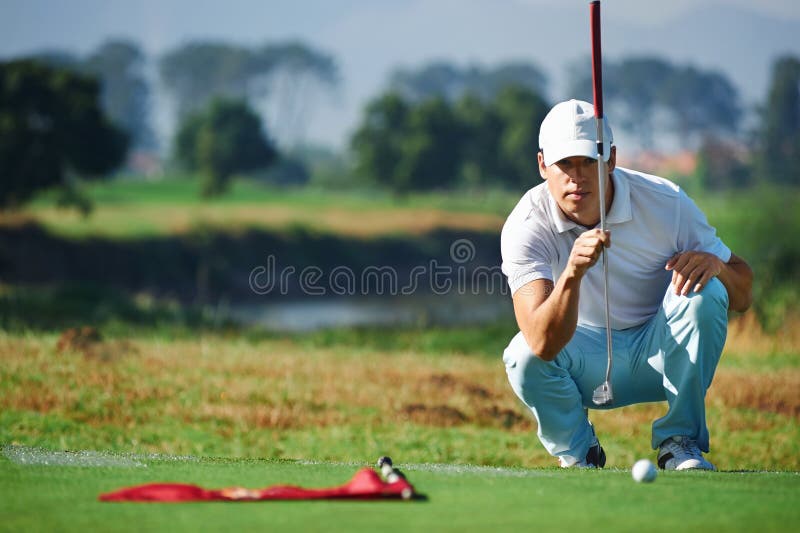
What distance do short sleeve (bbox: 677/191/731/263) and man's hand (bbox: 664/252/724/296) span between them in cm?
17

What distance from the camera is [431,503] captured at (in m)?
3.95

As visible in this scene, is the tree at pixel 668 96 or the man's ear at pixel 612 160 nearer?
the man's ear at pixel 612 160

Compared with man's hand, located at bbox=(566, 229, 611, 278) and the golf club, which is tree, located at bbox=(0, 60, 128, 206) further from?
man's hand, located at bbox=(566, 229, 611, 278)

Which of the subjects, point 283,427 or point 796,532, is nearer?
point 796,532

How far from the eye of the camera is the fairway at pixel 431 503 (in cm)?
363

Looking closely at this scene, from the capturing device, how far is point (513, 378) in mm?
5734

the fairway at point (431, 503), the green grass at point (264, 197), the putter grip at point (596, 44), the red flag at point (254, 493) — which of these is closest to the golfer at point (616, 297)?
the putter grip at point (596, 44)

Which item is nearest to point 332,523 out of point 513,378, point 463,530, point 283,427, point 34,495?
point 463,530

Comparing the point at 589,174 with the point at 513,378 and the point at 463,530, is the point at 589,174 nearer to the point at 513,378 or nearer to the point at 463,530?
the point at 513,378

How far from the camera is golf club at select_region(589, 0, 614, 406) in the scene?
210 inches

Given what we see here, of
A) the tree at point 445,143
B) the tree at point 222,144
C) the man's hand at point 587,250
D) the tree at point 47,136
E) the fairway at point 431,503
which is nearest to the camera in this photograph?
the fairway at point 431,503

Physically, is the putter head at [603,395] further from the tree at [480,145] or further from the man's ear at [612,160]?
the tree at [480,145]

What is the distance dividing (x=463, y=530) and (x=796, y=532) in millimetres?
1015

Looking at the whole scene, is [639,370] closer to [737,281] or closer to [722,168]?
[737,281]
